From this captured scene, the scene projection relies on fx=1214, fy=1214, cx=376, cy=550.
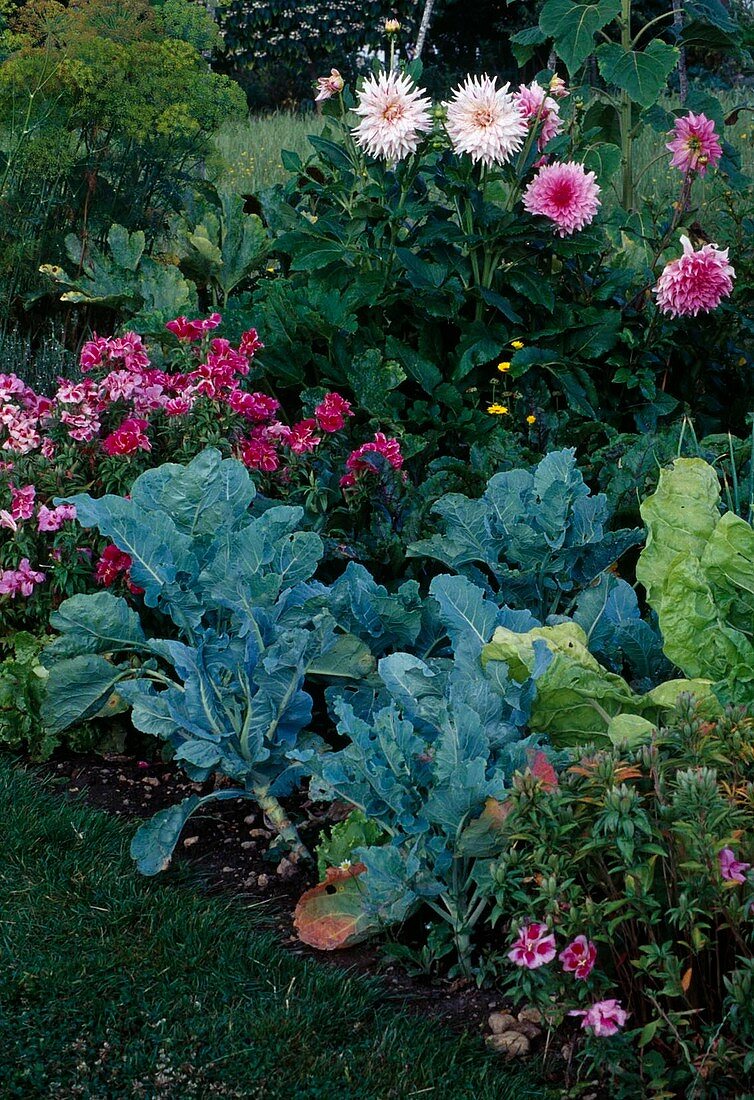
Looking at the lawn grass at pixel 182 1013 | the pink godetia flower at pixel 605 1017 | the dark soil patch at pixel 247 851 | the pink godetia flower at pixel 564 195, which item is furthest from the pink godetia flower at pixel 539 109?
the pink godetia flower at pixel 605 1017

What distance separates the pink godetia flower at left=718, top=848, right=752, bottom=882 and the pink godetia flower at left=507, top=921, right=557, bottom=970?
29cm

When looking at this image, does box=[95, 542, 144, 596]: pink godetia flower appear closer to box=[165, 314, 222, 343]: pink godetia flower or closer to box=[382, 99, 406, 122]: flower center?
box=[165, 314, 222, 343]: pink godetia flower

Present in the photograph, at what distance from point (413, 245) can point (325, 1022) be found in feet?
9.03

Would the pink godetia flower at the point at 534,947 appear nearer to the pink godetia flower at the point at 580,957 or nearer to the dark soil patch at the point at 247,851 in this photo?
the pink godetia flower at the point at 580,957

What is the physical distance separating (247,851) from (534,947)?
105 centimetres

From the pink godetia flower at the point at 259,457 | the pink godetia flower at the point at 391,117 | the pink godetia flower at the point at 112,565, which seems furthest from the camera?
the pink godetia flower at the point at 391,117

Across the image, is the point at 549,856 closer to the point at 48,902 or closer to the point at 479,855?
the point at 479,855

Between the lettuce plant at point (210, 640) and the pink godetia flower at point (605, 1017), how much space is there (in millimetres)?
984

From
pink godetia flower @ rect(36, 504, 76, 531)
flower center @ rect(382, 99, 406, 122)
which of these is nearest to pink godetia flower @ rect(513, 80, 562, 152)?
flower center @ rect(382, 99, 406, 122)

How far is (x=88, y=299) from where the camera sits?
4734 mm

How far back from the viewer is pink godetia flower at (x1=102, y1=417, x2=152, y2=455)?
337cm

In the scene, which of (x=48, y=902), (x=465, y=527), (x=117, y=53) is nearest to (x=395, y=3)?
(x=117, y=53)

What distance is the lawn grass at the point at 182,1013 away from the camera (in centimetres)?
208

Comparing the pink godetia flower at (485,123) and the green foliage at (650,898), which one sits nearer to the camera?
the green foliage at (650,898)
